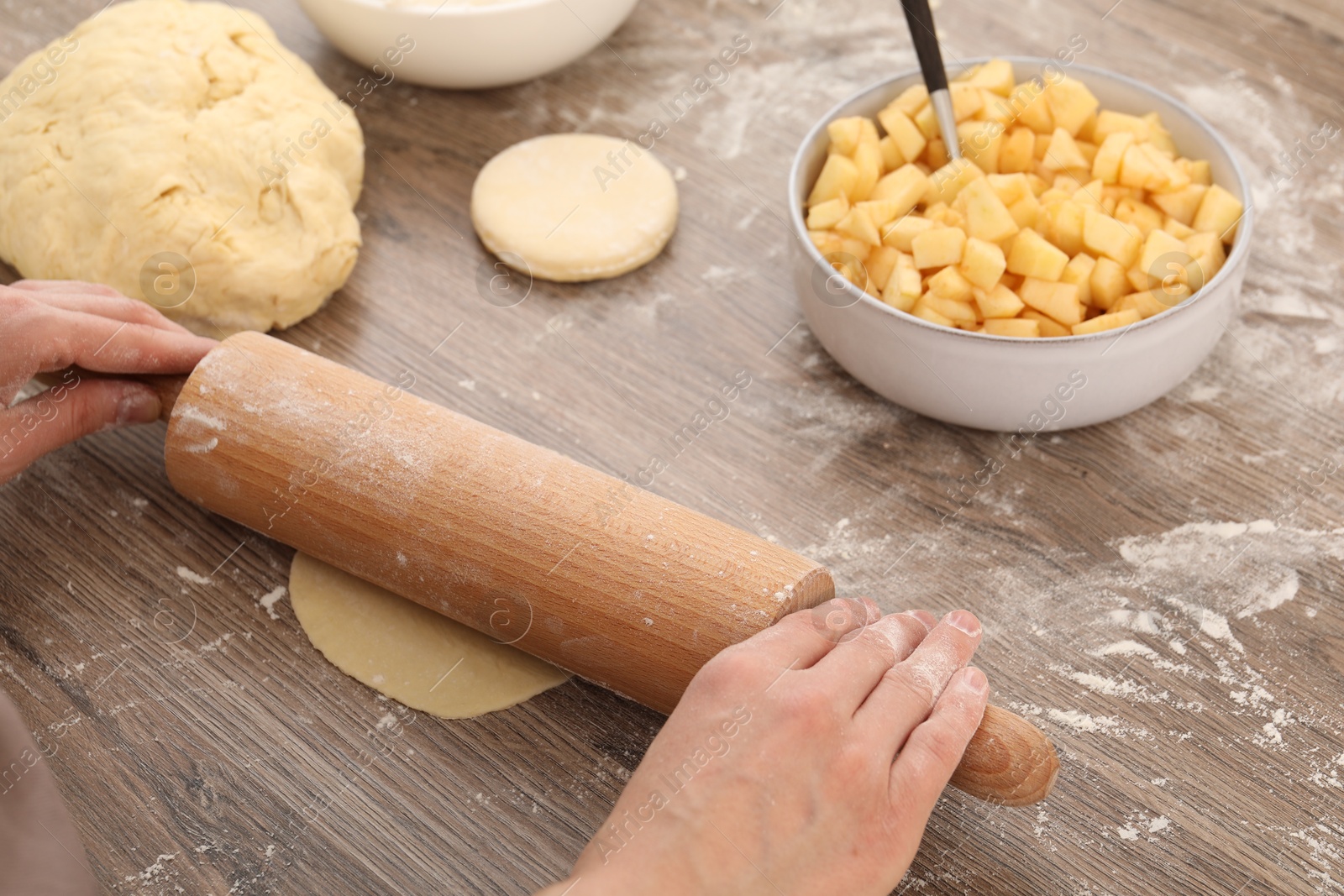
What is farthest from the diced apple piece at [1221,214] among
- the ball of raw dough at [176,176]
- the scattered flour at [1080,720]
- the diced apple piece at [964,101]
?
the ball of raw dough at [176,176]

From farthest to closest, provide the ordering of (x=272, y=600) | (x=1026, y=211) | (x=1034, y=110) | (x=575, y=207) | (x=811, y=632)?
(x=575, y=207) < (x=1034, y=110) < (x=1026, y=211) < (x=272, y=600) < (x=811, y=632)

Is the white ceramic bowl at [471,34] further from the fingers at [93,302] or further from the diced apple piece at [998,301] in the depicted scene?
the diced apple piece at [998,301]

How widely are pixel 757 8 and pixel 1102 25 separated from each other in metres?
0.64

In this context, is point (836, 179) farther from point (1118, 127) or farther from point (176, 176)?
point (176, 176)

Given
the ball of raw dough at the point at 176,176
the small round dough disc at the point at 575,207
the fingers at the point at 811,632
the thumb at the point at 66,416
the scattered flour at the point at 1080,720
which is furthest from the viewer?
the small round dough disc at the point at 575,207

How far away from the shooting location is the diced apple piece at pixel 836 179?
4.79ft

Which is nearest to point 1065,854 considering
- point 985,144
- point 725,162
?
point 985,144

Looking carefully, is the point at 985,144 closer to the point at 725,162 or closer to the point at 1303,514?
the point at 725,162

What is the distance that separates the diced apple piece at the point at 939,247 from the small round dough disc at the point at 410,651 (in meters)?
0.68

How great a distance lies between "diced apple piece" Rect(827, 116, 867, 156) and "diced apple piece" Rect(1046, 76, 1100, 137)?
10.4 inches

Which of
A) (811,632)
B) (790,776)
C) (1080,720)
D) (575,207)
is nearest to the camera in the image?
(790,776)

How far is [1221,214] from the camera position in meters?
1.40

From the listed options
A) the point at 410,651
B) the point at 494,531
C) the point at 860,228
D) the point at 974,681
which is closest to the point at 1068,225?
the point at 860,228

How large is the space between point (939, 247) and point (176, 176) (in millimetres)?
1036
